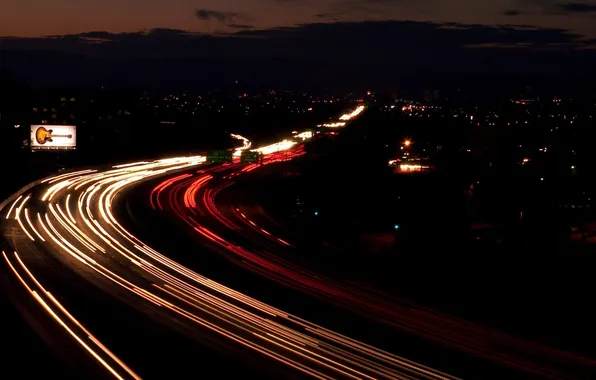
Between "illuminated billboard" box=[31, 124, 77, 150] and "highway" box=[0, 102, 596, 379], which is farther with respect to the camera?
"illuminated billboard" box=[31, 124, 77, 150]

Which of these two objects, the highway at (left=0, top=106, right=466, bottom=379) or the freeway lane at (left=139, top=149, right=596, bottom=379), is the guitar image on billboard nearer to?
the freeway lane at (left=139, top=149, right=596, bottom=379)

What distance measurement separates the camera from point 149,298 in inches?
709

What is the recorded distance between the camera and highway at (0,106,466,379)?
41.9 ft

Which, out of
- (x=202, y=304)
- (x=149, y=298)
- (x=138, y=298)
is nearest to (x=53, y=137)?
(x=138, y=298)

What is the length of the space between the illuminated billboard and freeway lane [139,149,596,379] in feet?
26.5

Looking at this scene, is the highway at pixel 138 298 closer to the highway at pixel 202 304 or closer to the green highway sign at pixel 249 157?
the highway at pixel 202 304

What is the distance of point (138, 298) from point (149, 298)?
23 centimetres

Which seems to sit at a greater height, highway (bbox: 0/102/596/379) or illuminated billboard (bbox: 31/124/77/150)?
highway (bbox: 0/102/596/379)

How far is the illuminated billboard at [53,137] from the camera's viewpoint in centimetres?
4584

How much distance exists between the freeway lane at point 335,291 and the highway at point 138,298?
164 centimetres

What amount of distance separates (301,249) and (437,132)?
182 feet

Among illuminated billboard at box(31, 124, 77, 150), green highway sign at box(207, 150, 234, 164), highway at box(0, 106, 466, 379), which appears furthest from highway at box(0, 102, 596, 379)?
illuminated billboard at box(31, 124, 77, 150)

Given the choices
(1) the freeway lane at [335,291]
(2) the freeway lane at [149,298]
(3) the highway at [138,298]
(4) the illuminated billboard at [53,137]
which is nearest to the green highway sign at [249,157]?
(1) the freeway lane at [335,291]

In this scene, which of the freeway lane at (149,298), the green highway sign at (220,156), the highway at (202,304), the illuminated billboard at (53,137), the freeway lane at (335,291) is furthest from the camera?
the illuminated billboard at (53,137)
